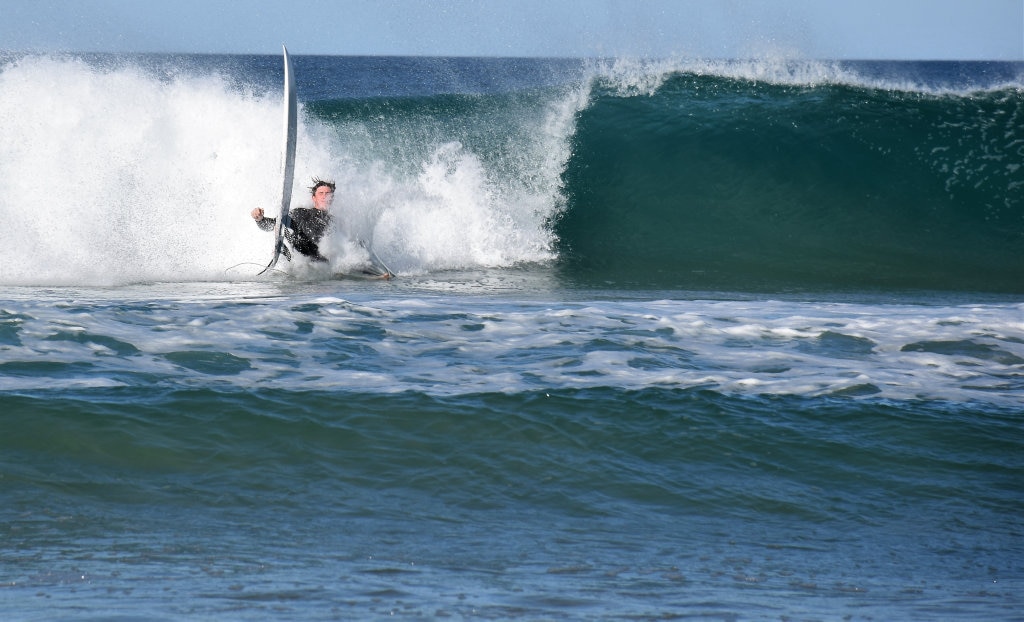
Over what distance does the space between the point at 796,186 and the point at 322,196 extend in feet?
22.9

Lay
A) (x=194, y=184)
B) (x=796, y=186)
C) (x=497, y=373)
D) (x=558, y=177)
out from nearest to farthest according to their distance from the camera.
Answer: (x=497, y=373)
(x=194, y=184)
(x=558, y=177)
(x=796, y=186)

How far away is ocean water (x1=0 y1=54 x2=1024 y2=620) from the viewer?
342cm

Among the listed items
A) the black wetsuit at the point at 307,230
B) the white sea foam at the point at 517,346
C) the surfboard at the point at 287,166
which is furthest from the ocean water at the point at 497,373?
the surfboard at the point at 287,166

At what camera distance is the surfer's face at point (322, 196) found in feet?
35.2

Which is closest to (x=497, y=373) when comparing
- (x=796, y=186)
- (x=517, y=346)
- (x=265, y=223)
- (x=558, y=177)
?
(x=517, y=346)

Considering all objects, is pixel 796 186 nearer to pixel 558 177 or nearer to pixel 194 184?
pixel 558 177

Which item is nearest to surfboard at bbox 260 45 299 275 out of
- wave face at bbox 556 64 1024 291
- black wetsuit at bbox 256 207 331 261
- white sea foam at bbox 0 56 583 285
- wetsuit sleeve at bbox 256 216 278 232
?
wetsuit sleeve at bbox 256 216 278 232

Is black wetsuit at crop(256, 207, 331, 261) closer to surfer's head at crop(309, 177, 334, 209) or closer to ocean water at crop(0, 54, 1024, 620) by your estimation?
surfer's head at crop(309, 177, 334, 209)

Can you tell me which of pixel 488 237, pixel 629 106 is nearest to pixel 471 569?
pixel 488 237

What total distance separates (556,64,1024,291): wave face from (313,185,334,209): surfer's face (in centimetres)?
302

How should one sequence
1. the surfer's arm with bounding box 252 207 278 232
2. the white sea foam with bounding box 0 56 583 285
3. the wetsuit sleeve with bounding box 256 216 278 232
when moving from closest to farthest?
the surfer's arm with bounding box 252 207 278 232, the wetsuit sleeve with bounding box 256 216 278 232, the white sea foam with bounding box 0 56 583 285

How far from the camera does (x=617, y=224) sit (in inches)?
539

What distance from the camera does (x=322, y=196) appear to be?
1075 centimetres

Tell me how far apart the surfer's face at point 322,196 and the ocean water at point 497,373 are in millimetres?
419
